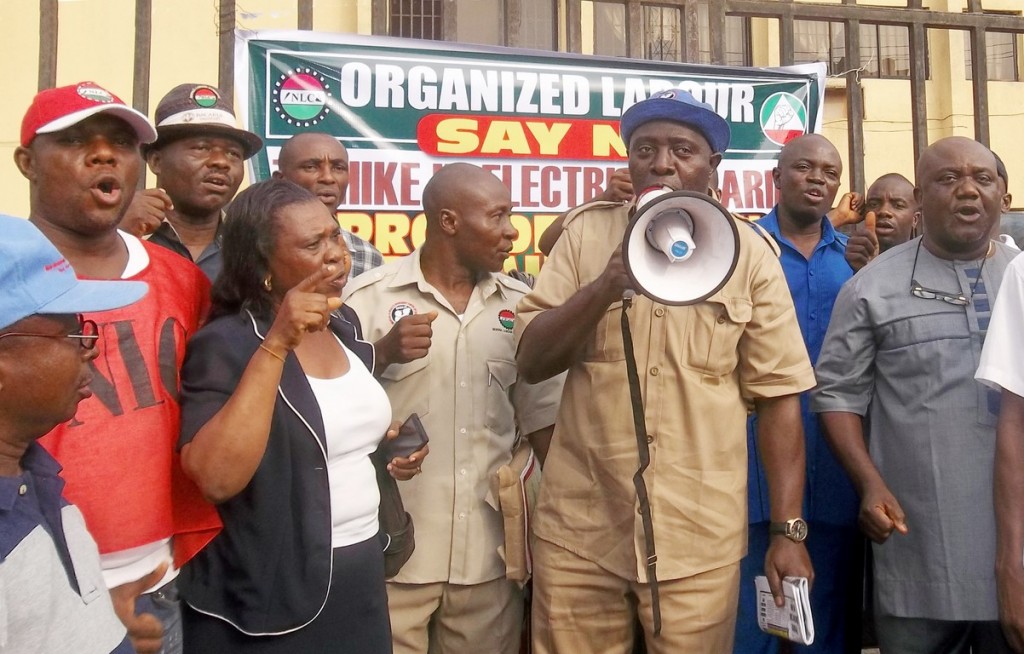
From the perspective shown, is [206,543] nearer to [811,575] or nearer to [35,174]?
[35,174]

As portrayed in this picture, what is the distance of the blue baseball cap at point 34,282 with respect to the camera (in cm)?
149

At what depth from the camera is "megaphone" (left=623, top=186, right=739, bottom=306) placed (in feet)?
7.42

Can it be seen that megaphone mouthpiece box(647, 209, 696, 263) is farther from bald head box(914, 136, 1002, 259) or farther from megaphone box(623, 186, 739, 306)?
bald head box(914, 136, 1002, 259)

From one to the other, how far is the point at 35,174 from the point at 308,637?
1208 mm

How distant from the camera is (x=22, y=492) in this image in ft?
4.94

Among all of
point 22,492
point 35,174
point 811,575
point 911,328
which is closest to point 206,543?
point 22,492

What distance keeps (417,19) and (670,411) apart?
27.9 feet

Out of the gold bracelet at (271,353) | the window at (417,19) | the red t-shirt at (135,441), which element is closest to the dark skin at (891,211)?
the gold bracelet at (271,353)

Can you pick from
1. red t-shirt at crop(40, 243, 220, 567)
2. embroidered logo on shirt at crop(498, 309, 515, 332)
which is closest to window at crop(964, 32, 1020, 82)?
embroidered logo on shirt at crop(498, 309, 515, 332)

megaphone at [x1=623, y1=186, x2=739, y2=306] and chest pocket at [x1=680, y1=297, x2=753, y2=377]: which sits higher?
megaphone at [x1=623, y1=186, x2=739, y2=306]

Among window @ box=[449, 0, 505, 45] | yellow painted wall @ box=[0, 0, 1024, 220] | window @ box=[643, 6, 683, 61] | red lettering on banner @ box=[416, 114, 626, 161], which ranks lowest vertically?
red lettering on banner @ box=[416, 114, 626, 161]

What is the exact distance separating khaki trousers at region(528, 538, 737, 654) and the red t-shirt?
0.96 meters

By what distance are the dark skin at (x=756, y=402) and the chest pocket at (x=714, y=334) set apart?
0.67ft

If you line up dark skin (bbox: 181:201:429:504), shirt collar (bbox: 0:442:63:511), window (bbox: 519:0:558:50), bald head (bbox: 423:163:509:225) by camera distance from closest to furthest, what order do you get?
1. shirt collar (bbox: 0:442:63:511)
2. dark skin (bbox: 181:201:429:504)
3. bald head (bbox: 423:163:509:225)
4. window (bbox: 519:0:558:50)
